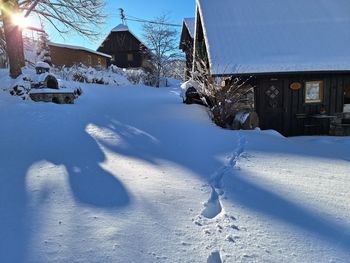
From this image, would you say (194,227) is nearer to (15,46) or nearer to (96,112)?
(96,112)

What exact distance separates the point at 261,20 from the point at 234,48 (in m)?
2.24

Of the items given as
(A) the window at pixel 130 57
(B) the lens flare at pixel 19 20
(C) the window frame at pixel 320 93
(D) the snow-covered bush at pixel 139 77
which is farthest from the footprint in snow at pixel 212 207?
(A) the window at pixel 130 57

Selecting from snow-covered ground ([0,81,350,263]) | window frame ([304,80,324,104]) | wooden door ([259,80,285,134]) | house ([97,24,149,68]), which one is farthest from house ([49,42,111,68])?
snow-covered ground ([0,81,350,263])

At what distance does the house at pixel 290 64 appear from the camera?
9.38 metres

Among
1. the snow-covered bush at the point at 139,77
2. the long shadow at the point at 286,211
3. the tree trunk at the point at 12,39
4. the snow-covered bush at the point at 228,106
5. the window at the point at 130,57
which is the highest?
the window at the point at 130,57

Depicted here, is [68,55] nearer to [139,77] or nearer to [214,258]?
[139,77]

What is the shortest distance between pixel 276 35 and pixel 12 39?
1005cm

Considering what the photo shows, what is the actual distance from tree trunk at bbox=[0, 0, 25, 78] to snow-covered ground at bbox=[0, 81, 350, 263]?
21.8 feet

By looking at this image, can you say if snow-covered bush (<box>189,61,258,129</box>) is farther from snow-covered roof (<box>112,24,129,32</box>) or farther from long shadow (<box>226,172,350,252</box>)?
snow-covered roof (<box>112,24,129,32</box>)

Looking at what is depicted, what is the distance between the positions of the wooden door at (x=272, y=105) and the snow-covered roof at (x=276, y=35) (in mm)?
702

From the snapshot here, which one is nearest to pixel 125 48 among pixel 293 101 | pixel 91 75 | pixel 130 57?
pixel 130 57

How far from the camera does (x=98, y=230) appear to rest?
8.87 ft

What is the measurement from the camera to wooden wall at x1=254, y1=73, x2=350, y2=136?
9.80m

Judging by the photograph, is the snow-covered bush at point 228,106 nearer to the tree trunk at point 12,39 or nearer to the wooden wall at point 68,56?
the tree trunk at point 12,39
